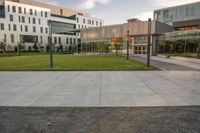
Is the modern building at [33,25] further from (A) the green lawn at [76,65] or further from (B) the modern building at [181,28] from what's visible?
(A) the green lawn at [76,65]

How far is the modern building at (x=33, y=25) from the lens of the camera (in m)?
63.0

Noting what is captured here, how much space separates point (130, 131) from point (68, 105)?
2540mm

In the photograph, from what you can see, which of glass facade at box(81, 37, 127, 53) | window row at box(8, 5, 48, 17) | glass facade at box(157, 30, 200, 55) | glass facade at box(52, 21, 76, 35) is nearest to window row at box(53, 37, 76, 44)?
glass facade at box(52, 21, 76, 35)

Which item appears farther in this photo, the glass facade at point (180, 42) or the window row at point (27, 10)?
the window row at point (27, 10)

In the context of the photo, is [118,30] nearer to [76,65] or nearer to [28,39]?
[76,65]

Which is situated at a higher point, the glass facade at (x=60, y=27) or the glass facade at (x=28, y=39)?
the glass facade at (x=60, y=27)

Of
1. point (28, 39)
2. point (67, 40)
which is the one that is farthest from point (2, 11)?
point (67, 40)

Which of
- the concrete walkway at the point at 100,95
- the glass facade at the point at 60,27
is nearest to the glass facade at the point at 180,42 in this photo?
the concrete walkway at the point at 100,95

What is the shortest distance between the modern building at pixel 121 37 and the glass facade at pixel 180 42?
3.36 metres

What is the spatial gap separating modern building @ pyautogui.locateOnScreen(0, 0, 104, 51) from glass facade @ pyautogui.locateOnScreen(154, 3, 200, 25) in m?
29.3

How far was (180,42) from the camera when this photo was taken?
29.2m

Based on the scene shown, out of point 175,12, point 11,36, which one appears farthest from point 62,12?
point 175,12

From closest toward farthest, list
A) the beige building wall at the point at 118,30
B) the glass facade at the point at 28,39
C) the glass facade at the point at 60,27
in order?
1. the beige building wall at the point at 118,30
2. the glass facade at the point at 28,39
3. the glass facade at the point at 60,27

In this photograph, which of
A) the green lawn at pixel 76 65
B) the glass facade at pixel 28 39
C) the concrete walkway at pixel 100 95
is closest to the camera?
the concrete walkway at pixel 100 95
